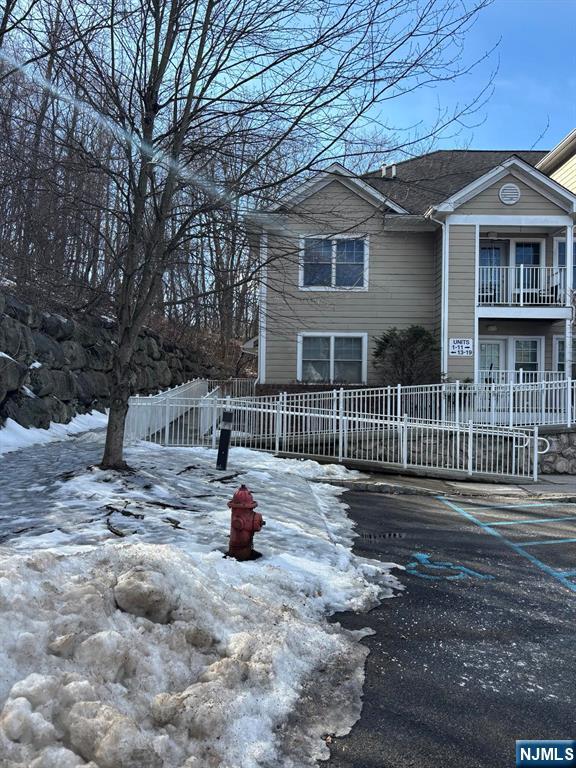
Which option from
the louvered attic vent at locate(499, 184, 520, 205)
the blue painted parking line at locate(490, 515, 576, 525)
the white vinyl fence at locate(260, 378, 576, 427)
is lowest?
the blue painted parking line at locate(490, 515, 576, 525)

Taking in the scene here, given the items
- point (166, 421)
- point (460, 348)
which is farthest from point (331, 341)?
point (166, 421)

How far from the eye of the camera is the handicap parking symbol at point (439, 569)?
5453 mm

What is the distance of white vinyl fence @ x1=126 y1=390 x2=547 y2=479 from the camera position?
490 inches

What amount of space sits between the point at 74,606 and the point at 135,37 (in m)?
6.78

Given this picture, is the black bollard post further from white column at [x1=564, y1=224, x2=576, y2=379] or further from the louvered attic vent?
the louvered attic vent

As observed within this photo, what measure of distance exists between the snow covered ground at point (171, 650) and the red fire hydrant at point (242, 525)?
15 cm

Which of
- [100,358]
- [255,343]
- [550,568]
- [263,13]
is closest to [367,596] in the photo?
[550,568]

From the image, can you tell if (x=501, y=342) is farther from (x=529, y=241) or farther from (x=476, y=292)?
(x=529, y=241)

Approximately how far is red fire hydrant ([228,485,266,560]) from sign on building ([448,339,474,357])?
42.1 feet

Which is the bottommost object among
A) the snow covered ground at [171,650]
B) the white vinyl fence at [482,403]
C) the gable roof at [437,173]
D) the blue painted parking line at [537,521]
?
the blue painted parking line at [537,521]

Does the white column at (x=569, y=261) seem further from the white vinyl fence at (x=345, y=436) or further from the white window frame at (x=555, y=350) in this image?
the white vinyl fence at (x=345, y=436)

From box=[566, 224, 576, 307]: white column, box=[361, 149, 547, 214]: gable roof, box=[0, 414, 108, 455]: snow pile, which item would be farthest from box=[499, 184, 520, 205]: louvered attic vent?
box=[0, 414, 108, 455]: snow pile

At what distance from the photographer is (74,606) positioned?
3096mm

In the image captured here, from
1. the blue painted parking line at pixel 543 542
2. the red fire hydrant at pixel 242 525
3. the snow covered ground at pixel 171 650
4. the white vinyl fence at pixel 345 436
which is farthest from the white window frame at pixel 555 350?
the red fire hydrant at pixel 242 525
